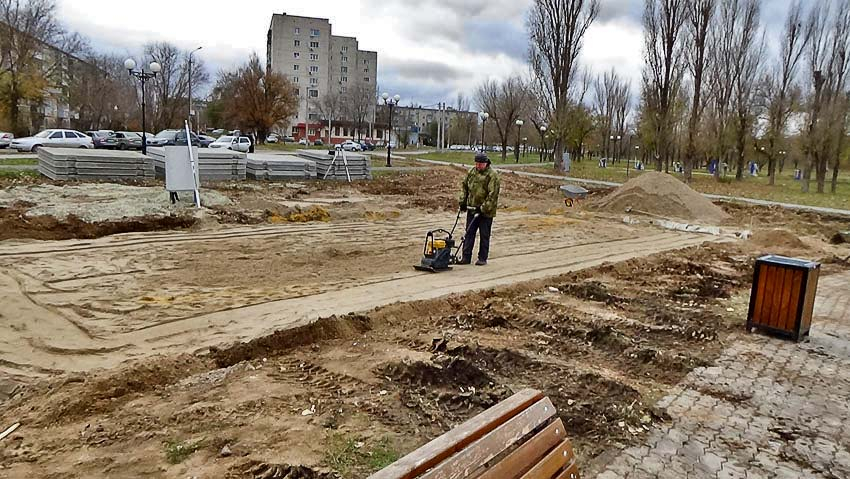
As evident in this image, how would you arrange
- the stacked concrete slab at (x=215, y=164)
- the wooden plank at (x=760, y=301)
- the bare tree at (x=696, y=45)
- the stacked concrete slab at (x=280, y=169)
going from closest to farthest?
1. the wooden plank at (x=760, y=301)
2. the stacked concrete slab at (x=215, y=164)
3. the stacked concrete slab at (x=280, y=169)
4. the bare tree at (x=696, y=45)

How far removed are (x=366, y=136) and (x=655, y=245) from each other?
85707 millimetres

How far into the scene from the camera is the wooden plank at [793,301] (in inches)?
267

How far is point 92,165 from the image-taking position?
20.6 metres

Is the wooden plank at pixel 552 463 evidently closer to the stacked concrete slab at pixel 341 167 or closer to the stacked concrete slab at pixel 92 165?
the stacked concrete slab at pixel 92 165

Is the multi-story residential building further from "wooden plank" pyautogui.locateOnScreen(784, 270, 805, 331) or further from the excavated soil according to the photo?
"wooden plank" pyautogui.locateOnScreen(784, 270, 805, 331)

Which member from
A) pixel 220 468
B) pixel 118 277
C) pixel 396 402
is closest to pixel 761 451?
pixel 396 402

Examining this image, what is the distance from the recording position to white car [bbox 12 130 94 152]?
33562mm

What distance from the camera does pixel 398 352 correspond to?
18.8 feet

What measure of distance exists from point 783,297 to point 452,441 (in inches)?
245

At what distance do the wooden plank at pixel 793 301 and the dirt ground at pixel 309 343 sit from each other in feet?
2.38

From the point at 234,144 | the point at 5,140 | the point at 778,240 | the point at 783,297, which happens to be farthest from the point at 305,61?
the point at 783,297

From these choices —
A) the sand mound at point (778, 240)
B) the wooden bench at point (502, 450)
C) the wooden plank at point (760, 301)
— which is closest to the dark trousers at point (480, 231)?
the wooden plank at point (760, 301)

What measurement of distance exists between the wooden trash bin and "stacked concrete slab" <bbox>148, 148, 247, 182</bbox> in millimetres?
19981

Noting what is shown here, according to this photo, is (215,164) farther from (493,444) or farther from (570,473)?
(493,444)
